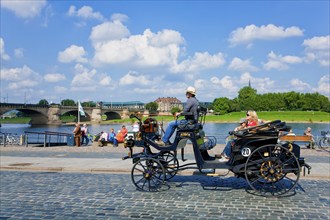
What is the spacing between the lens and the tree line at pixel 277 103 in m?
126

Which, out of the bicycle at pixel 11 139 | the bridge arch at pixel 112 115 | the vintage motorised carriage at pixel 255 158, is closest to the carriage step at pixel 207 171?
the vintage motorised carriage at pixel 255 158

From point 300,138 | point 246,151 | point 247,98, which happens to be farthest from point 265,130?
point 247,98

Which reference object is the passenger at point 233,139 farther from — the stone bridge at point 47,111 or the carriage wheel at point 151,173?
the stone bridge at point 47,111

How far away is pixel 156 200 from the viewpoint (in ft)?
24.6

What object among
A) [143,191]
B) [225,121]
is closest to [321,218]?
[143,191]

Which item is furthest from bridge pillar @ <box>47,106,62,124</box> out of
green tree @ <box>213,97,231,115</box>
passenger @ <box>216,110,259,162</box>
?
passenger @ <box>216,110,259,162</box>

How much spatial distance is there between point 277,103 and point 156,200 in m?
130

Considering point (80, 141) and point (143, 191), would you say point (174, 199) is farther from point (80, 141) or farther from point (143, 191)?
point (80, 141)

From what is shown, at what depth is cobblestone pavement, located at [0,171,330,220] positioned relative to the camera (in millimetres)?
6445

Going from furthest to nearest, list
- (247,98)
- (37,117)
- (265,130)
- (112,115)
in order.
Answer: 1. (247,98)
2. (112,115)
3. (37,117)
4. (265,130)

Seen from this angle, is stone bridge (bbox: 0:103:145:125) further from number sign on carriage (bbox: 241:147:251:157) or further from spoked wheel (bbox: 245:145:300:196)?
spoked wheel (bbox: 245:145:300:196)

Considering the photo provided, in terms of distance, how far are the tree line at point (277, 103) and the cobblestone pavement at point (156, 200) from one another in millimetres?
116023

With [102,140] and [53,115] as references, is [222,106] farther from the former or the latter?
[102,140]

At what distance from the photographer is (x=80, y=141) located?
2255 centimetres
